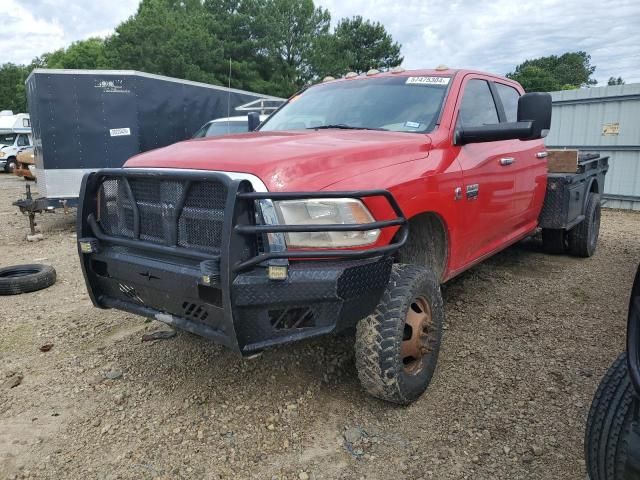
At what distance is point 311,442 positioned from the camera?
2537mm

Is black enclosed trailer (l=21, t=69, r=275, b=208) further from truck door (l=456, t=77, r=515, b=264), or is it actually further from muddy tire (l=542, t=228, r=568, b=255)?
truck door (l=456, t=77, r=515, b=264)

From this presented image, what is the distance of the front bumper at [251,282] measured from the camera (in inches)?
85.7

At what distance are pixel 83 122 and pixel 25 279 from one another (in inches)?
180

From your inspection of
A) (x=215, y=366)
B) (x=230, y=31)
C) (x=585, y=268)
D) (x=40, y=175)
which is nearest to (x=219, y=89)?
(x=40, y=175)

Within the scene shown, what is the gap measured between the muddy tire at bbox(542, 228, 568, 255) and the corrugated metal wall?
6244 mm

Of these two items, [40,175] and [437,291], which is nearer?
[437,291]

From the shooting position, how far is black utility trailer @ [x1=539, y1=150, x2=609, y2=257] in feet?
16.7

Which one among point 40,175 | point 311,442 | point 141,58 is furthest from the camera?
point 141,58

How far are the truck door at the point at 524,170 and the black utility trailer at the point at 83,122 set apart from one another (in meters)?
5.39

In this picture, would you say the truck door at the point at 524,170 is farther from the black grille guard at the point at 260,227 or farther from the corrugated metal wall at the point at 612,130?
the corrugated metal wall at the point at 612,130

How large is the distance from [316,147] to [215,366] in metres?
1.58

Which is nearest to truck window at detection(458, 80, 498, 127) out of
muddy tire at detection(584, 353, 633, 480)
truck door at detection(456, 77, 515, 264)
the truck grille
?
truck door at detection(456, 77, 515, 264)

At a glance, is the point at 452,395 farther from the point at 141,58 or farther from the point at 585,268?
the point at 141,58

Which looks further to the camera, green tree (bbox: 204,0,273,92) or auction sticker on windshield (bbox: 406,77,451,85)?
green tree (bbox: 204,0,273,92)
